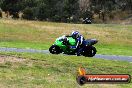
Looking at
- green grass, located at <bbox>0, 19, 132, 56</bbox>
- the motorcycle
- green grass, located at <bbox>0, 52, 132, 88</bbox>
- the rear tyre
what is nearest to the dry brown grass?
green grass, located at <bbox>0, 19, 132, 56</bbox>

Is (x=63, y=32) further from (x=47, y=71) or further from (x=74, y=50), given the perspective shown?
(x=47, y=71)

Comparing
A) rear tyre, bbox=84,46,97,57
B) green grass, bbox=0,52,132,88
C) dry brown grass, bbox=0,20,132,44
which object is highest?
green grass, bbox=0,52,132,88

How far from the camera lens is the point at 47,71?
16.2 metres

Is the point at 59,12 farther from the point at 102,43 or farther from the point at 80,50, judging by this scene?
the point at 80,50

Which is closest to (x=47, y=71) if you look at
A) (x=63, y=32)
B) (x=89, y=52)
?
(x=89, y=52)

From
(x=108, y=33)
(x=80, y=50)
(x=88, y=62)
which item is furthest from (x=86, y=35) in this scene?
(x=88, y=62)

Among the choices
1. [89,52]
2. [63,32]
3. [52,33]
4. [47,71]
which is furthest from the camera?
[63,32]

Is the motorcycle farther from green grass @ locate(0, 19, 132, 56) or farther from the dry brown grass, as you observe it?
the dry brown grass

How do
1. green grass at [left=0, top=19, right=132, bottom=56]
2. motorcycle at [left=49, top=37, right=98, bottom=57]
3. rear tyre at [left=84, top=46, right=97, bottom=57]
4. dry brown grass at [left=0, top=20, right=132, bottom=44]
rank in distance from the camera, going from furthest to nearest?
dry brown grass at [left=0, top=20, right=132, bottom=44]
green grass at [left=0, top=19, right=132, bottom=56]
rear tyre at [left=84, top=46, right=97, bottom=57]
motorcycle at [left=49, top=37, right=98, bottom=57]

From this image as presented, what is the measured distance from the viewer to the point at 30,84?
14.0 m

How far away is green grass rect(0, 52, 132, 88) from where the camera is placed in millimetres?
14244

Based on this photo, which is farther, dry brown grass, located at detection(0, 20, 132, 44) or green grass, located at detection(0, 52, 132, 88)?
dry brown grass, located at detection(0, 20, 132, 44)

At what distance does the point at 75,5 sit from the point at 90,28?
26.5 meters

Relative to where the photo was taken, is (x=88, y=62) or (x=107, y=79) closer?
(x=107, y=79)
